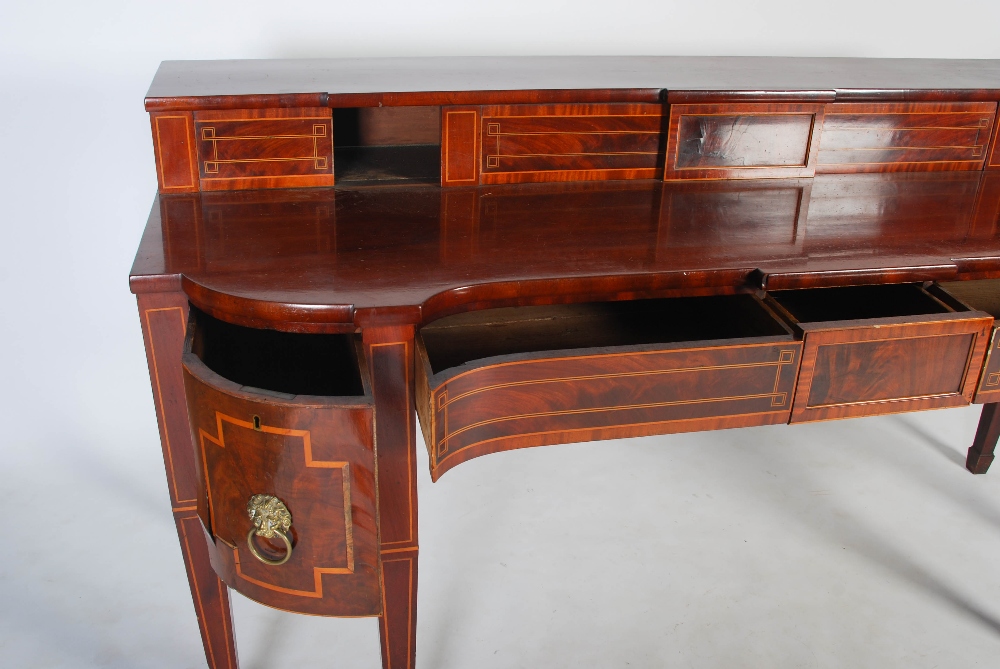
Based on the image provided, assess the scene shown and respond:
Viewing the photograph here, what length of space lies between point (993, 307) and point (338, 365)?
3.68 feet

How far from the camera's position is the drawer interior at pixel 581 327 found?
5.08 ft

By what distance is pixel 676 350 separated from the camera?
1.29 metres

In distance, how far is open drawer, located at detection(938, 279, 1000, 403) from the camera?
1.42 metres

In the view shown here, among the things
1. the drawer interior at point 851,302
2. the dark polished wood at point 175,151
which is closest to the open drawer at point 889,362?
the drawer interior at point 851,302

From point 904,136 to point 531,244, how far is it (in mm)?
792

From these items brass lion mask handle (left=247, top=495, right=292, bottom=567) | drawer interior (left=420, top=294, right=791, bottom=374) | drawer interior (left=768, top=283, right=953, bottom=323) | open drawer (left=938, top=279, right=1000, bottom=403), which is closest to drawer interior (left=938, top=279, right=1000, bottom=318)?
open drawer (left=938, top=279, right=1000, bottom=403)

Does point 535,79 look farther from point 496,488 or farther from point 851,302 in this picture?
point 496,488

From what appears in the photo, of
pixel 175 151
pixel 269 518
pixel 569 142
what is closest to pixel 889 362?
pixel 569 142

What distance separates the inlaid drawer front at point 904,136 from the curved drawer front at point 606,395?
0.57m

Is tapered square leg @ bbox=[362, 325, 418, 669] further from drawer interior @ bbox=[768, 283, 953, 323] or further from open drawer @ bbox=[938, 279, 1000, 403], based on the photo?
open drawer @ bbox=[938, 279, 1000, 403]

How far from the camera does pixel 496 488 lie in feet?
6.61

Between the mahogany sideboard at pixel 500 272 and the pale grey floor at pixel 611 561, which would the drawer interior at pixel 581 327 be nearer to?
the mahogany sideboard at pixel 500 272

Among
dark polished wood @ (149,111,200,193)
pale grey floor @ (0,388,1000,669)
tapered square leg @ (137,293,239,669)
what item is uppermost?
dark polished wood @ (149,111,200,193)

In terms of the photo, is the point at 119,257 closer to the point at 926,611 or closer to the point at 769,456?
the point at 769,456
